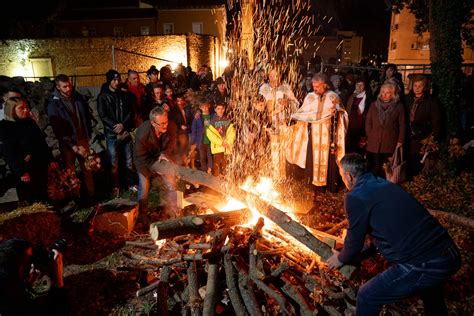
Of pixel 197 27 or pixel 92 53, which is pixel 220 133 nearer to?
pixel 92 53

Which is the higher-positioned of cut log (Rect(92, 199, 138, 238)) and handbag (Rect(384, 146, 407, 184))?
handbag (Rect(384, 146, 407, 184))

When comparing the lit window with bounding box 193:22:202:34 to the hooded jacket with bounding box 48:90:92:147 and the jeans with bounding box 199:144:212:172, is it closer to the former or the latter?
the jeans with bounding box 199:144:212:172

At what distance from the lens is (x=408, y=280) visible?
3.30 m

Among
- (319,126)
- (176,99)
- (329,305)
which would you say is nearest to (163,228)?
(329,305)

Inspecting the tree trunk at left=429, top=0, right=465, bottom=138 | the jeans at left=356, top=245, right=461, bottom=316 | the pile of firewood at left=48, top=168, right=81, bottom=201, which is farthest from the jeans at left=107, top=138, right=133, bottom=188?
the tree trunk at left=429, top=0, right=465, bottom=138

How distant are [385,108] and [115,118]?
5.52 meters

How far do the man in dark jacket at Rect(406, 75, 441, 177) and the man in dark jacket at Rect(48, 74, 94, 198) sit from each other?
674 cm

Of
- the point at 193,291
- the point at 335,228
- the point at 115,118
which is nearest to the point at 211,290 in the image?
the point at 193,291

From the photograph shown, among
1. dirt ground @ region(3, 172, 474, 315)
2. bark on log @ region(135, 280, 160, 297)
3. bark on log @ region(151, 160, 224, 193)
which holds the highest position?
bark on log @ region(151, 160, 224, 193)

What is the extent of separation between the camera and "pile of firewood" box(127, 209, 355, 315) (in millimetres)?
4098

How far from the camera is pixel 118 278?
502 centimetres

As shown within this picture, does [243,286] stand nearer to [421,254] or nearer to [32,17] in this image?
[421,254]

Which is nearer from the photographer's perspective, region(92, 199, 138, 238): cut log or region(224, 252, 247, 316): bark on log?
region(224, 252, 247, 316): bark on log

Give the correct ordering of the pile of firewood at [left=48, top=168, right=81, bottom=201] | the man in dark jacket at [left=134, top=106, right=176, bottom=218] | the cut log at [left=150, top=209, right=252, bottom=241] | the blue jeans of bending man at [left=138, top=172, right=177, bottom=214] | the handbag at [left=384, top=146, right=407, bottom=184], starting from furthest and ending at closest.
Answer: the handbag at [left=384, top=146, right=407, bottom=184]
the pile of firewood at [left=48, top=168, right=81, bottom=201]
the blue jeans of bending man at [left=138, top=172, right=177, bottom=214]
the man in dark jacket at [left=134, top=106, right=176, bottom=218]
the cut log at [left=150, top=209, right=252, bottom=241]
